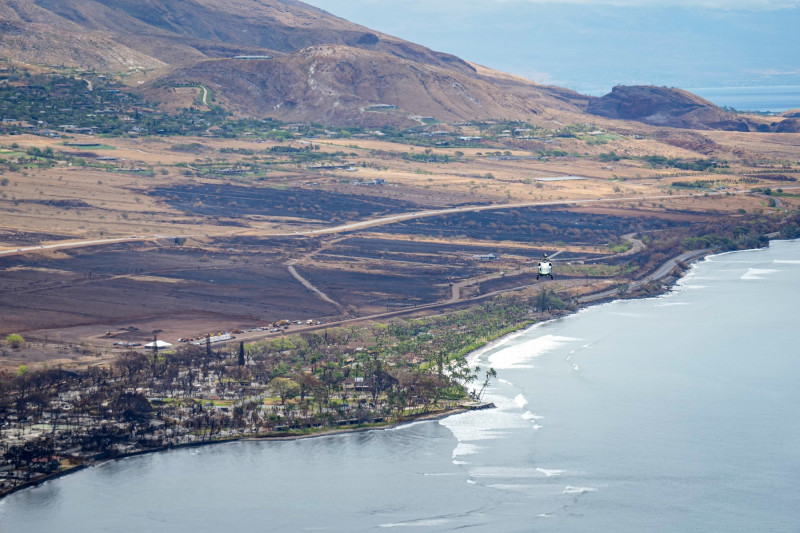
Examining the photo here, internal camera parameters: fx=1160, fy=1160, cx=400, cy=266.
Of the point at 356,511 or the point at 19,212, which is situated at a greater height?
the point at 19,212

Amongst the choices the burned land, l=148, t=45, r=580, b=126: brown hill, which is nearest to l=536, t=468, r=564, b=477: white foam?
the burned land

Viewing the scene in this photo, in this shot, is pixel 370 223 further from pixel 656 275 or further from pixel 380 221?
pixel 656 275

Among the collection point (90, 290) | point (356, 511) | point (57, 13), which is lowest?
point (356, 511)

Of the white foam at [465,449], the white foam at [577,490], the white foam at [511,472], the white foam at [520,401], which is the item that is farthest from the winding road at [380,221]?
the white foam at [577,490]

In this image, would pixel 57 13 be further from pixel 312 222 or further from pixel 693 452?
pixel 693 452

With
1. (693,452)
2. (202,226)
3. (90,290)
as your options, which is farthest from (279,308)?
(693,452)
